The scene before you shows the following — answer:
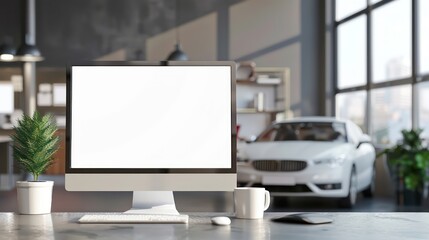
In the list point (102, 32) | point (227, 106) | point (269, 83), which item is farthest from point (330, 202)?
point (227, 106)

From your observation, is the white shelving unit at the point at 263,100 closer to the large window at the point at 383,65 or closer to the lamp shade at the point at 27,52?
the large window at the point at 383,65

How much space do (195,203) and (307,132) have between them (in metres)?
1.77

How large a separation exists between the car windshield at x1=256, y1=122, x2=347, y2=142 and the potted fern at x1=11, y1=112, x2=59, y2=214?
653 centimetres

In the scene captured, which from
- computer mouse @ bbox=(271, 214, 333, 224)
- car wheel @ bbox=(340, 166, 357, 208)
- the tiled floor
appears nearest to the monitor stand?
computer mouse @ bbox=(271, 214, 333, 224)

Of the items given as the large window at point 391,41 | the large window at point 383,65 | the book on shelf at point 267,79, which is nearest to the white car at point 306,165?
the large window at point 383,65

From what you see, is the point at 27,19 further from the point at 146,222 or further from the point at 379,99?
the point at 146,222

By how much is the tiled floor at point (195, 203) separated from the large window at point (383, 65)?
1.45m

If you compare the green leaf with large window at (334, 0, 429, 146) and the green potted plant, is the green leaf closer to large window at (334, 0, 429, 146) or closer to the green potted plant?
the green potted plant

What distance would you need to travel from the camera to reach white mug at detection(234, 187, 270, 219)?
7.28 ft

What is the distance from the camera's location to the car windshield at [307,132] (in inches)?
343

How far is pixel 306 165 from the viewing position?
7859 mm

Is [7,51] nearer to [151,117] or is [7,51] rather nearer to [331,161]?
[331,161]

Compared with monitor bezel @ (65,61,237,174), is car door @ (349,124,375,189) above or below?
below

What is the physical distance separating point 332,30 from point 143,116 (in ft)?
36.1
